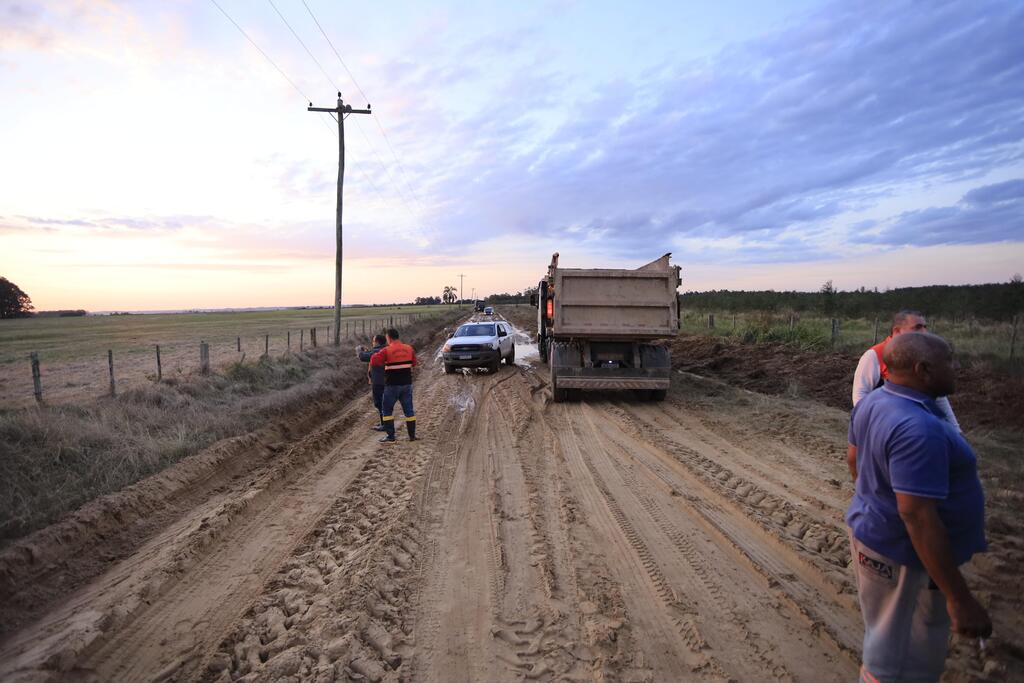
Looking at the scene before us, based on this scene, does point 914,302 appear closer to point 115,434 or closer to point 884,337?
point 884,337

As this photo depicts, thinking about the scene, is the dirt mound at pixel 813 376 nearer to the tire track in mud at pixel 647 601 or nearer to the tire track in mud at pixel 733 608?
the tire track in mud at pixel 733 608

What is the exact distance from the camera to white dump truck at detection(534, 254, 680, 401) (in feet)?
37.2

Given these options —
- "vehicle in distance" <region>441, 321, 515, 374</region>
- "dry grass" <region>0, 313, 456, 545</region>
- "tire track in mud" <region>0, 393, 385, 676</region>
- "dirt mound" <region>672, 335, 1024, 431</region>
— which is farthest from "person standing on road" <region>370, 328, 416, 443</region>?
"dirt mound" <region>672, 335, 1024, 431</region>

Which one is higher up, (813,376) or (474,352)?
(474,352)

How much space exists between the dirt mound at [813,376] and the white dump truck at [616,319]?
3721 millimetres

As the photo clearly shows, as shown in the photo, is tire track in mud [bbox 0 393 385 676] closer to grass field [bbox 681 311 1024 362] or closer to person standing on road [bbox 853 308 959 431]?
person standing on road [bbox 853 308 959 431]

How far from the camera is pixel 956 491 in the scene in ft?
6.63

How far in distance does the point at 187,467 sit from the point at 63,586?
106 inches

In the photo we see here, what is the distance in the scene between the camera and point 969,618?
6.18 feet

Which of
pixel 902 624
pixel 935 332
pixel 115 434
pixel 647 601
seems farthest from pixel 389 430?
pixel 935 332

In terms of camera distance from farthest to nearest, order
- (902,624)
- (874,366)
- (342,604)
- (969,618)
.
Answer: (342,604)
(874,366)
(902,624)
(969,618)

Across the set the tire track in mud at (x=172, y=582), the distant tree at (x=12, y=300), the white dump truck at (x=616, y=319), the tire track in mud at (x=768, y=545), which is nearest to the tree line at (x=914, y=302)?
the white dump truck at (x=616, y=319)

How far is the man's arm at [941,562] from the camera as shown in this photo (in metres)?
1.87

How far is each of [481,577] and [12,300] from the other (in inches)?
4257
